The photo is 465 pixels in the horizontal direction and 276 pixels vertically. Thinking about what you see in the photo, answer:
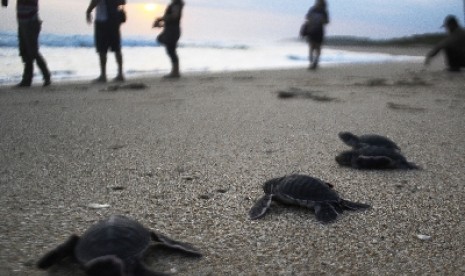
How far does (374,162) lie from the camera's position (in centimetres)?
275

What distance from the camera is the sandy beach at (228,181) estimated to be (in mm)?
1666

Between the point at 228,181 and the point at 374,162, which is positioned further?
the point at 374,162

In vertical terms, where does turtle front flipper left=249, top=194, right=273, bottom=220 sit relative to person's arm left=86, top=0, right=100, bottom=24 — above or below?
below

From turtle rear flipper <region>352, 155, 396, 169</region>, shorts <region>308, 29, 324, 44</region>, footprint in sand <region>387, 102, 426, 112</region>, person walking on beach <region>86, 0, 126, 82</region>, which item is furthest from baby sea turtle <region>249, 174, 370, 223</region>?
shorts <region>308, 29, 324, 44</region>

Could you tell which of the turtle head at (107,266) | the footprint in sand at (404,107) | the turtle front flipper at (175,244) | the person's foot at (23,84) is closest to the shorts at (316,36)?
the footprint in sand at (404,107)

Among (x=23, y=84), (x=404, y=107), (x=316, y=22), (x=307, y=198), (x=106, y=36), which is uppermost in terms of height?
(x=316, y=22)

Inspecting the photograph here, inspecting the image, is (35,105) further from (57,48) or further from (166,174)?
(57,48)

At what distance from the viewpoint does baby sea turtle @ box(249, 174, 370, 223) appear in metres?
2.06

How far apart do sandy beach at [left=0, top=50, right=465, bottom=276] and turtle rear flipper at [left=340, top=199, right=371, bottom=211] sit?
0.16ft

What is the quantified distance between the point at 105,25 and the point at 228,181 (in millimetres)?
5496

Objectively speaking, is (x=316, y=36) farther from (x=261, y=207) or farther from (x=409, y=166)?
(x=261, y=207)

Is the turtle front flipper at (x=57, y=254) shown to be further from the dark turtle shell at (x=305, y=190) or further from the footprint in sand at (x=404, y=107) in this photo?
the footprint in sand at (x=404, y=107)

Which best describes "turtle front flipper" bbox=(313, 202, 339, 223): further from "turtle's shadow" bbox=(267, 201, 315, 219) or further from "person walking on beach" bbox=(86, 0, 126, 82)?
"person walking on beach" bbox=(86, 0, 126, 82)

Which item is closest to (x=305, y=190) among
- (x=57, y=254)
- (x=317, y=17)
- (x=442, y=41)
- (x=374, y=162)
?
(x=374, y=162)
